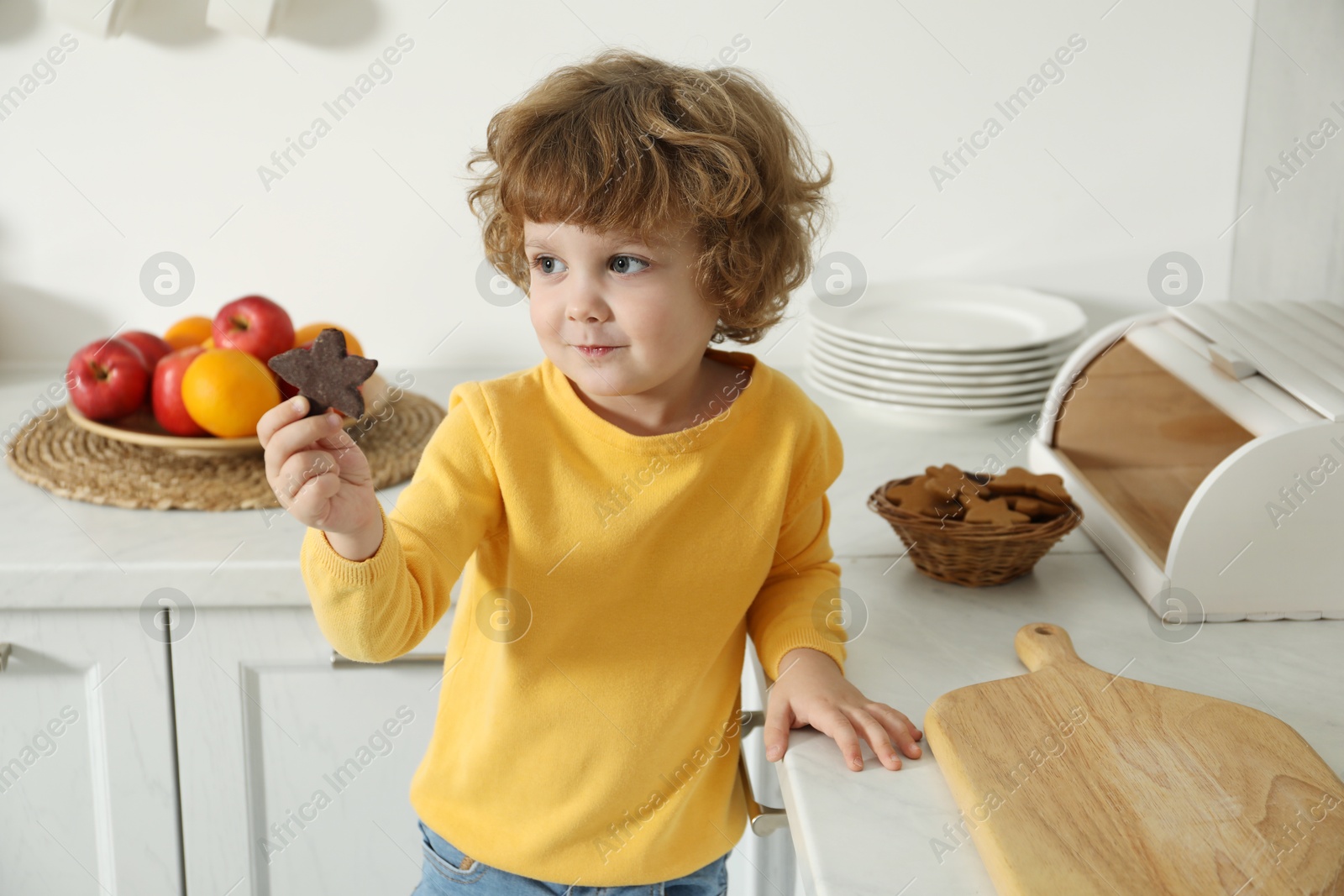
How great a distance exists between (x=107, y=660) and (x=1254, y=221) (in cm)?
160

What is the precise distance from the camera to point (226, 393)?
1.24 meters

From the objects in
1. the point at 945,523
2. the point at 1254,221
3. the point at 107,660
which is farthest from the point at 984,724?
the point at 1254,221

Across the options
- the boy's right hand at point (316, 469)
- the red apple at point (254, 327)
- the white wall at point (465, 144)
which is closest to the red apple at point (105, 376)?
the red apple at point (254, 327)

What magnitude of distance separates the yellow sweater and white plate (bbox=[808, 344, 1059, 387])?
1.84 feet

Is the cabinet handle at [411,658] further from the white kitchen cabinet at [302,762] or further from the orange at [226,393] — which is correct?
the orange at [226,393]

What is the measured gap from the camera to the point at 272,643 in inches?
47.2

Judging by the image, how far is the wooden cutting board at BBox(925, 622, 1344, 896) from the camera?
0.64 m

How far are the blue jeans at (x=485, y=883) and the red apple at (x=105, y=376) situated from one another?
0.68 metres

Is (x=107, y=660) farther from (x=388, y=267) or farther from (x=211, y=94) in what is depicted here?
(x=211, y=94)

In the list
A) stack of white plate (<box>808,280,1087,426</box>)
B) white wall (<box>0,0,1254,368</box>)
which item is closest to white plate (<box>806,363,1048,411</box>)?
stack of white plate (<box>808,280,1087,426</box>)

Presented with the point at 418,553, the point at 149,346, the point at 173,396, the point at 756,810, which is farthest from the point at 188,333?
the point at 756,810

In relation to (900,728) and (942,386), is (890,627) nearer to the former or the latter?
(900,728)

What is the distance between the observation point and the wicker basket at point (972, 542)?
1.04 m

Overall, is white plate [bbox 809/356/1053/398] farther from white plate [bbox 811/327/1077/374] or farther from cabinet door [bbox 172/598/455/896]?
cabinet door [bbox 172/598/455/896]
